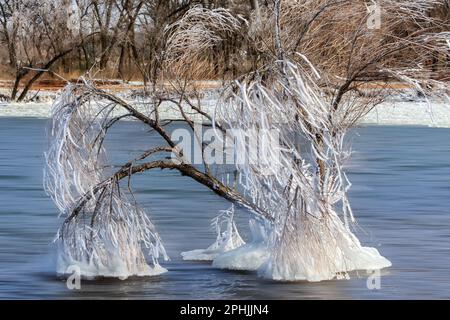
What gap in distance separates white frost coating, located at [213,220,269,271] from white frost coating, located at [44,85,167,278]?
0.78 metres

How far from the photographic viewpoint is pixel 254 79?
15227 millimetres

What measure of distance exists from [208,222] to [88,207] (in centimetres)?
489

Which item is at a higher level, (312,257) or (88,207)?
(88,207)

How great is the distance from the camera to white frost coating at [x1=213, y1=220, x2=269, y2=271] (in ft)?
53.6

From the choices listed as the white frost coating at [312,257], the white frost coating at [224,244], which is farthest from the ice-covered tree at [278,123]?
the white frost coating at [224,244]

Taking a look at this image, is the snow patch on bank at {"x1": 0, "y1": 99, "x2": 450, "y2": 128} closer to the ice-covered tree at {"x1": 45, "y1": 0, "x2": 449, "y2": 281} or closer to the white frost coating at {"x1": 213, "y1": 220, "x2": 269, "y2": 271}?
the white frost coating at {"x1": 213, "y1": 220, "x2": 269, "y2": 271}

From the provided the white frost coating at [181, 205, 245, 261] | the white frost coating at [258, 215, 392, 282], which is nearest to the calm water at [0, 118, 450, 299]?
the white frost coating at [258, 215, 392, 282]

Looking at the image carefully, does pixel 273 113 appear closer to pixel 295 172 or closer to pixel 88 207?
pixel 295 172

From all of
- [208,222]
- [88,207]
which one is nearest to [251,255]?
[88,207]

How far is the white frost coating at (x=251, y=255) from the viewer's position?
16328 millimetres

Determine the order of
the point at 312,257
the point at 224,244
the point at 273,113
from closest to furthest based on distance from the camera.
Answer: the point at 273,113 < the point at 312,257 < the point at 224,244

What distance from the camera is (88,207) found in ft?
53.0

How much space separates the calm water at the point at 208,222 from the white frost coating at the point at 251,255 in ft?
0.62
